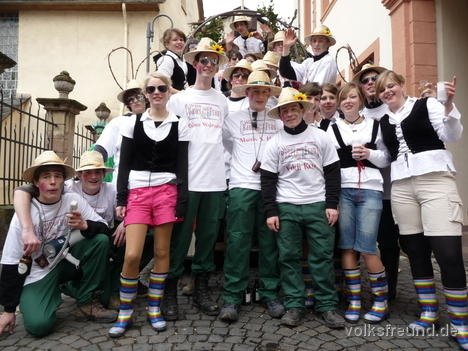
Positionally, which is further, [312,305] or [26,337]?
[312,305]

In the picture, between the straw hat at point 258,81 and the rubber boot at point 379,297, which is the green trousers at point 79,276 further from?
the rubber boot at point 379,297

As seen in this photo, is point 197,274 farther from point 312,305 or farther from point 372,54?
point 372,54

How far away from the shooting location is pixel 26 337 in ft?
10.9

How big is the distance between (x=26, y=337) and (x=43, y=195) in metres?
1.14

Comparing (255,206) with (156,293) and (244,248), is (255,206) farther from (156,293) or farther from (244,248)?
(156,293)

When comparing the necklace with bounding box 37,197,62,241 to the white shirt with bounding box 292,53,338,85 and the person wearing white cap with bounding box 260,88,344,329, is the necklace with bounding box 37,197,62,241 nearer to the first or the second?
the person wearing white cap with bounding box 260,88,344,329

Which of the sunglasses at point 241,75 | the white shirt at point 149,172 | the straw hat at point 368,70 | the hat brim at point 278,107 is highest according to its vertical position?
the straw hat at point 368,70

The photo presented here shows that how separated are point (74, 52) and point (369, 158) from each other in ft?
37.2

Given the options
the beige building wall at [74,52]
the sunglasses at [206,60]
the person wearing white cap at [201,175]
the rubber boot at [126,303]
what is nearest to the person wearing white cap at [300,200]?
the person wearing white cap at [201,175]

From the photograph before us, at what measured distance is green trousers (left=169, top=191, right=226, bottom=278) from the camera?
11.8 feet

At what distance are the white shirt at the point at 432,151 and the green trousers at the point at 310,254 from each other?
745 millimetres

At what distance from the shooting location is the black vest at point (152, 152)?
11.3ft

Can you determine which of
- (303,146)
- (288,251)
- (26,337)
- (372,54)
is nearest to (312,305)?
(288,251)

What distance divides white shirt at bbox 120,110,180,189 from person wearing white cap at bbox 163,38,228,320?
16 centimetres
